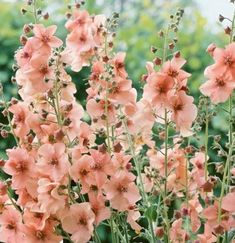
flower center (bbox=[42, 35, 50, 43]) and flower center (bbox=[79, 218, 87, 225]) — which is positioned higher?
flower center (bbox=[42, 35, 50, 43])

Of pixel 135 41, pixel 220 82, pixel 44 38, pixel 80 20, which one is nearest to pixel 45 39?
pixel 44 38

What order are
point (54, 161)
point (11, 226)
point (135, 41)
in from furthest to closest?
point (135, 41)
point (11, 226)
point (54, 161)

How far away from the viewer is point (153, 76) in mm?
1414

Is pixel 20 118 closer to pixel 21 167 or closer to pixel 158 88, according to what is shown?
pixel 21 167

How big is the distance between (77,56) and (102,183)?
0.88ft

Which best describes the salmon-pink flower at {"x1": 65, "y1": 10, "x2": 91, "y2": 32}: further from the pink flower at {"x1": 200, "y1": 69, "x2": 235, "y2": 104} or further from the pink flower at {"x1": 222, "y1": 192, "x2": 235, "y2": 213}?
the pink flower at {"x1": 222, "y1": 192, "x2": 235, "y2": 213}

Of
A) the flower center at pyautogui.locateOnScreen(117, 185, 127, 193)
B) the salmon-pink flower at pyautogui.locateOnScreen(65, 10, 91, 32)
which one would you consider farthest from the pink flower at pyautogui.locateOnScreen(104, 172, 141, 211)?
the salmon-pink flower at pyautogui.locateOnScreen(65, 10, 91, 32)

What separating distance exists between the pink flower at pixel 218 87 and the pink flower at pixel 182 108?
0.12ft

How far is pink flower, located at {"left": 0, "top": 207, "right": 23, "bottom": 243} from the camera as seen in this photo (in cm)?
147

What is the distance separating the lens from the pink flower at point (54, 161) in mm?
1376

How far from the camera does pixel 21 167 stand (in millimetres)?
1423

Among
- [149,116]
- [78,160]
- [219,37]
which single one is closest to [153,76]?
[149,116]

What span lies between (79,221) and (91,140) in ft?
0.70

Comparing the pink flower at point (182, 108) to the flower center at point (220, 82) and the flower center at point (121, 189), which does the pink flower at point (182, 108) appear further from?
the flower center at point (121, 189)
